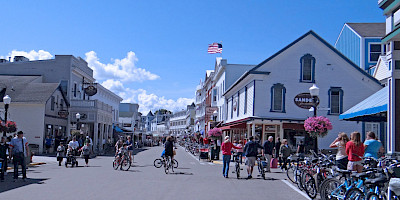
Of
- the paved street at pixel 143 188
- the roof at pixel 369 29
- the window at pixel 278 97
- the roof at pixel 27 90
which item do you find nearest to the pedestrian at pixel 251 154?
the paved street at pixel 143 188

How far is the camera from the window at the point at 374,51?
37.3 m

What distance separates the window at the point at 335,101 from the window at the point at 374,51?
7.54 meters

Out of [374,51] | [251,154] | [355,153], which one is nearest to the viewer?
[355,153]

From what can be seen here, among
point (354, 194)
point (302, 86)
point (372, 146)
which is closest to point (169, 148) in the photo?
point (372, 146)

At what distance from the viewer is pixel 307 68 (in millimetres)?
32625

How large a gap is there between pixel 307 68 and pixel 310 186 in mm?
21773

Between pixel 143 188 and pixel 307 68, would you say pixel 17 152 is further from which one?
pixel 307 68

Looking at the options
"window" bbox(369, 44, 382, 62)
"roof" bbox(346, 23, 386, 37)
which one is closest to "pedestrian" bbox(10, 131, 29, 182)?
"roof" bbox(346, 23, 386, 37)

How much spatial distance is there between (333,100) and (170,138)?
1714cm

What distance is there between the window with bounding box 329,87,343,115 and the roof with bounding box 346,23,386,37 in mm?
7769

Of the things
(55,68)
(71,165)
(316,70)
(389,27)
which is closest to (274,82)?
(316,70)

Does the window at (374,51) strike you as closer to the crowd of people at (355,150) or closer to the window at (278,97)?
the window at (278,97)

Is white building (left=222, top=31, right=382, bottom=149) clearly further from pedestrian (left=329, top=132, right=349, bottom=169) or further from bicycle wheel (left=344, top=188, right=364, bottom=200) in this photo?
bicycle wheel (left=344, top=188, right=364, bottom=200)

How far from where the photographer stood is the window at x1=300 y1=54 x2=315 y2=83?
1277 inches
